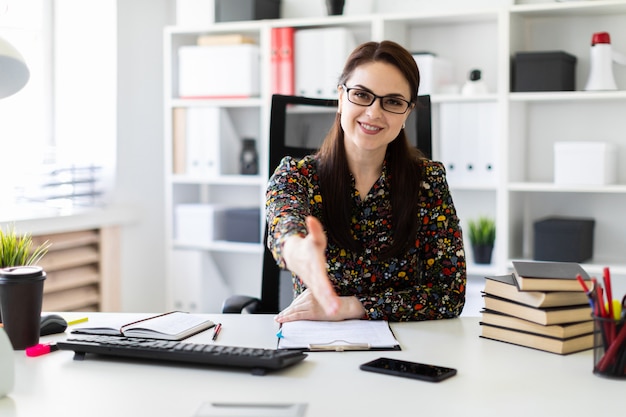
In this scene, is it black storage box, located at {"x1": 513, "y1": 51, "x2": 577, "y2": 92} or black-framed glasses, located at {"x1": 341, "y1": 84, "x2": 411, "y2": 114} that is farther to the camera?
black storage box, located at {"x1": 513, "y1": 51, "x2": 577, "y2": 92}

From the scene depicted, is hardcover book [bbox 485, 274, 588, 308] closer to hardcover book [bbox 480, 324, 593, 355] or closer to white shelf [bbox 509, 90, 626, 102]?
hardcover book [bbox 480, 324, 593, 355]

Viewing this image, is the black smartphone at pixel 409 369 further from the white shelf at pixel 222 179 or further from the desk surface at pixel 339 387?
the white shelf at pixel 222 179

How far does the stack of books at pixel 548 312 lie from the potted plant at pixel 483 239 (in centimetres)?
176

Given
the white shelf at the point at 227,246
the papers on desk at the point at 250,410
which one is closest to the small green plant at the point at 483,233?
the white shelf at the point at 227,246

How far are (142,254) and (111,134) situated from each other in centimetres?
63

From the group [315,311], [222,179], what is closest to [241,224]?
[222,179]

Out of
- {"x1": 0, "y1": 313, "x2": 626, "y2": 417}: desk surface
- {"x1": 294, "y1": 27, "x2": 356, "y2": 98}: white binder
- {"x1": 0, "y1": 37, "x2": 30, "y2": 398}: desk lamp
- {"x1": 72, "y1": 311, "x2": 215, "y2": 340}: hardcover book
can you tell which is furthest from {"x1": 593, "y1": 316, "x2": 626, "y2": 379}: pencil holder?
{"x1": 294, "y1": 27, "x2": 356, "y2": 98}: white binder

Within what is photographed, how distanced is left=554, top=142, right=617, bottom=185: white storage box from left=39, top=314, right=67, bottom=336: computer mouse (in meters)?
2.16

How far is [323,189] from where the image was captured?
1.97m

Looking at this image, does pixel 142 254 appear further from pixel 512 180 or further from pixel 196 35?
pixel 512 180

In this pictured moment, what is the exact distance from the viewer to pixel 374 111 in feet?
6.17

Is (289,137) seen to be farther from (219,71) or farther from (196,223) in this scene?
(196,223)

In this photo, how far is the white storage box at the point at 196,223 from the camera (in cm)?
383

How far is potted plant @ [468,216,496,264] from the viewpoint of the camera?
335 cm
